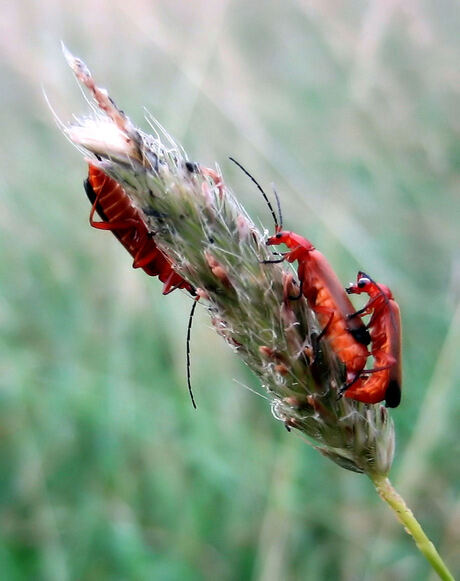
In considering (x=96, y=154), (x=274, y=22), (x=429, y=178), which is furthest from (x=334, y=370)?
(x=274, y=22)

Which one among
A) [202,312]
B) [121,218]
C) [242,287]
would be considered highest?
[242,287]

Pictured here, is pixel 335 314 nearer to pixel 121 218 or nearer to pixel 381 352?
pixel 381 352

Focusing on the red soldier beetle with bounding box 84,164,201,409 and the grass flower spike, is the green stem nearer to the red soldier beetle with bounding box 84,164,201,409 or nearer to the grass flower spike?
the grass flower spike

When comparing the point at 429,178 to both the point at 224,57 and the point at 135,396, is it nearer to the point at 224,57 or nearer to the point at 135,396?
the point at 224,57

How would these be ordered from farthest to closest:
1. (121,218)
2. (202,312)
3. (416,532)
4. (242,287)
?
(202,312), (121,218), (242,287), (416,532)

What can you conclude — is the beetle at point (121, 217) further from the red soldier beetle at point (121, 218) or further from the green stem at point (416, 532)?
the green stem at point (416, 532)

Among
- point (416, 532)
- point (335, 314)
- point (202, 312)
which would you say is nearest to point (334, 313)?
point (335, 314)
